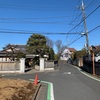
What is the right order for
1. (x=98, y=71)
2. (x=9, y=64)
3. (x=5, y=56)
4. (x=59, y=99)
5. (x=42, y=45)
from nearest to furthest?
(x=59, y=99) < (x=98, y=71) < (x=9, y=64) < (x=5, y=56) < (x=42, y=45)

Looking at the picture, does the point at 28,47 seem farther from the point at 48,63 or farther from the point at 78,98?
the point at 78,98

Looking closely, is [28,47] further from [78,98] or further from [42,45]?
[78,98]

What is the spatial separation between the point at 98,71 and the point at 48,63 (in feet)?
52.2

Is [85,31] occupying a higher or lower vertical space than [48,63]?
higher

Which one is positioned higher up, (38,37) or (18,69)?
(38,37)

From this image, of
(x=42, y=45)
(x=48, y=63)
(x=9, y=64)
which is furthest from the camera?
(x=42, y=45)

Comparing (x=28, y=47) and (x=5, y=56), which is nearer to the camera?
(x=5, y=56)

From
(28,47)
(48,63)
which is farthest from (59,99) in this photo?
(28,47)

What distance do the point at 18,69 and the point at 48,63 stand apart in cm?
800

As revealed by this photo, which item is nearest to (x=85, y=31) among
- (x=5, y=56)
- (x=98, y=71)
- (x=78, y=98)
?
(x=98, y=71)

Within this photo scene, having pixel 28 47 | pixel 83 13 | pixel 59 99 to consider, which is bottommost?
pixel 59 99

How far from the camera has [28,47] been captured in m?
62.0

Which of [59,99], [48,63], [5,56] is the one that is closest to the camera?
[59,99]

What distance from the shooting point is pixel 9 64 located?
38031 mm
